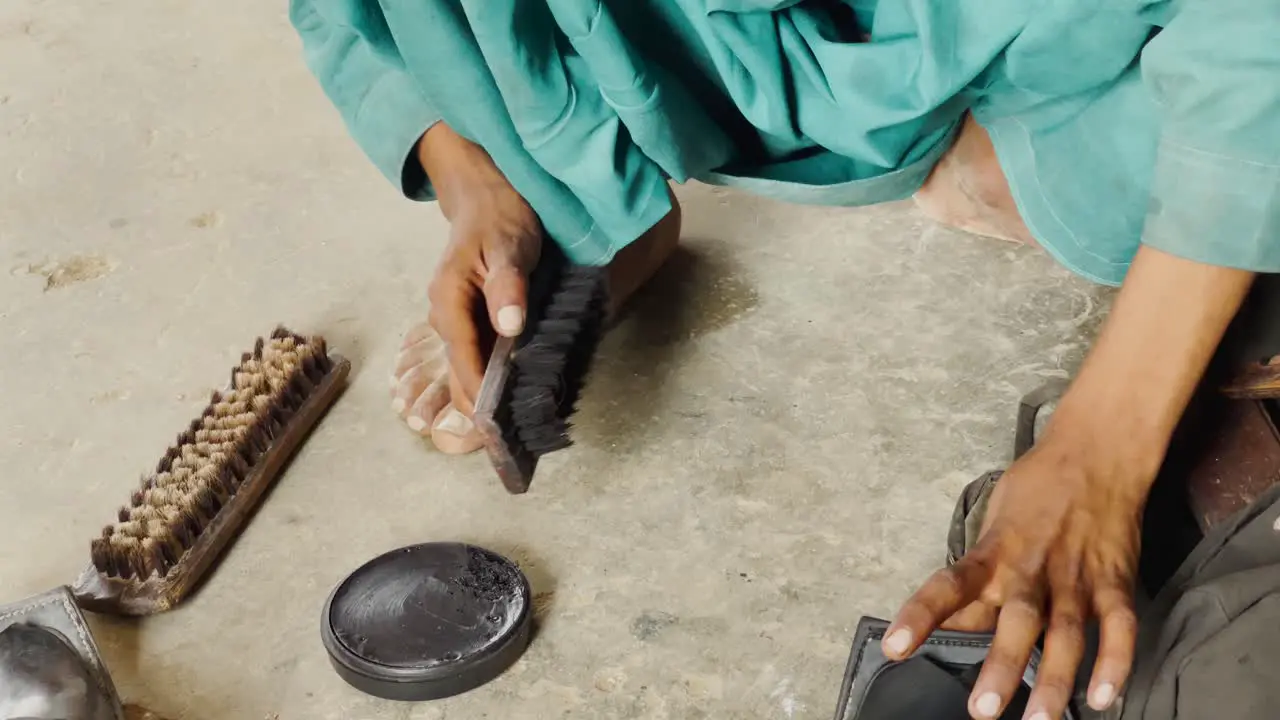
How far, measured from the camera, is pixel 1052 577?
69 centimetres

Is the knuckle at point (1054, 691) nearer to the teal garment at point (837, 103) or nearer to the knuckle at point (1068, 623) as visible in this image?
the knuckle at point (1068, 623)

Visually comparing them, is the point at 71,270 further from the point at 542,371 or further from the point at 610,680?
the point at 610,680

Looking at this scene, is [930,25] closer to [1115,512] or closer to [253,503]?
[1115,512]

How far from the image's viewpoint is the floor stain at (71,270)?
4.50ft

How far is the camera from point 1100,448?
75 cm

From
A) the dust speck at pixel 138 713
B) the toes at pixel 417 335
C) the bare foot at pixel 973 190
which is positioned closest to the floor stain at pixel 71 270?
the toes at pixel 417 335

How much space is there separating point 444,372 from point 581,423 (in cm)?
15

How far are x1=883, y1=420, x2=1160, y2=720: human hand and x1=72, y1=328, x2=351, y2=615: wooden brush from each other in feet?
2.15

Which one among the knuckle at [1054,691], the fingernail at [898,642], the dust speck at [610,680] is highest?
the fingernail at [898,642]

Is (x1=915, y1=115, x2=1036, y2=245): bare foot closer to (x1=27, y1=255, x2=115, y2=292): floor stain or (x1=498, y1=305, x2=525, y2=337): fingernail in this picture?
(x1=498, y1=305, x2=525, y2=337): fingernail

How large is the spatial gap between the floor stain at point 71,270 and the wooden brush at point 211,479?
34 cm

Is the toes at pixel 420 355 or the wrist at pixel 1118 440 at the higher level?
the wrist at pixel 1118 440

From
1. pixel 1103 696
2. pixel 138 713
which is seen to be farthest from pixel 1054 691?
pixel 138 713

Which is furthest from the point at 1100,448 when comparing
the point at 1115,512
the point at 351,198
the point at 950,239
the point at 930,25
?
the point at 351,198
